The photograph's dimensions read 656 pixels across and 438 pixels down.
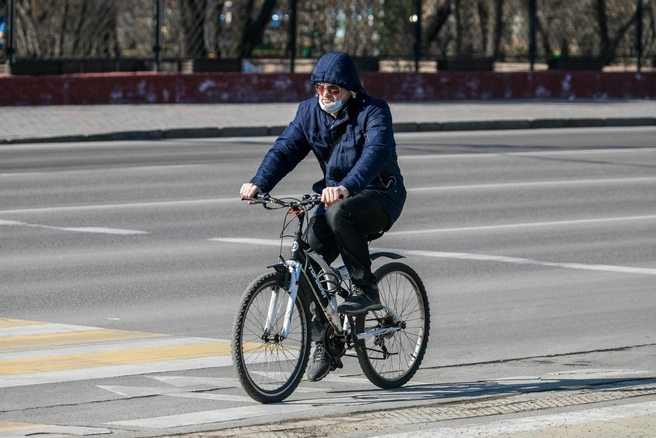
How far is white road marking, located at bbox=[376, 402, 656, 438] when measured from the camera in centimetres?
538

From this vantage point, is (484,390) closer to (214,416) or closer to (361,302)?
(361,302)

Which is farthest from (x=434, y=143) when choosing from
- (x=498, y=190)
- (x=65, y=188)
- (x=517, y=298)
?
(x=517, y=298)

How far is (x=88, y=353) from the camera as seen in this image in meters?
7.19

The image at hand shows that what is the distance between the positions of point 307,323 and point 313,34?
2158 centimetres

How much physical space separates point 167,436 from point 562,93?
82.5 feet

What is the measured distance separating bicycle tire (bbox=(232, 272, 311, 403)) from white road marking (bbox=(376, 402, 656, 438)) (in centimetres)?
86

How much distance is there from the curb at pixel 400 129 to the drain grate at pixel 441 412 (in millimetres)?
15002

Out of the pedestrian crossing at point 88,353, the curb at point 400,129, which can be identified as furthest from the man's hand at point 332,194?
the curb at point 400,129

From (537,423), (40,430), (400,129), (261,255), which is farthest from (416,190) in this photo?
(40,430)

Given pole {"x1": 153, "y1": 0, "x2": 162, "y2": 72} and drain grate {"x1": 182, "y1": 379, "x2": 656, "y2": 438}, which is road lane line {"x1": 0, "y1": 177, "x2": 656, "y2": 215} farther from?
pole {"x1": 153, "y1": 0, "x2": 162, "y2": 72}

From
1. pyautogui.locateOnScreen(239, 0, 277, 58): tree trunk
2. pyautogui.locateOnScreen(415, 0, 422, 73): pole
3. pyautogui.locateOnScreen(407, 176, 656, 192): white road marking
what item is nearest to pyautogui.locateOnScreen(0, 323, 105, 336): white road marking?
pyautogui.locateOnScreen(407, 176, 656, 192): white road marking

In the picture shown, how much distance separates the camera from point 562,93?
1163 inches

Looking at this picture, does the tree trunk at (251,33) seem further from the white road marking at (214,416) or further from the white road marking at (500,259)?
the white road marking at (214,416)

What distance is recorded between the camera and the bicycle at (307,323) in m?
5.96
